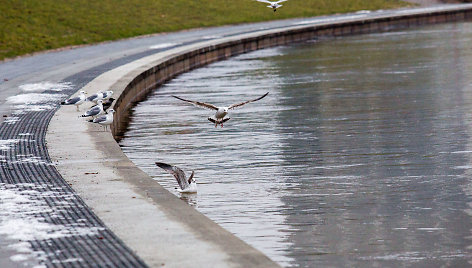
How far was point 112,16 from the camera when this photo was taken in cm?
5759

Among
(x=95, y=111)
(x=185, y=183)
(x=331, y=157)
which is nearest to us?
(x=185, y=183)

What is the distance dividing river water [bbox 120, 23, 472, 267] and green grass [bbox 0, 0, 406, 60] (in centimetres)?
1244

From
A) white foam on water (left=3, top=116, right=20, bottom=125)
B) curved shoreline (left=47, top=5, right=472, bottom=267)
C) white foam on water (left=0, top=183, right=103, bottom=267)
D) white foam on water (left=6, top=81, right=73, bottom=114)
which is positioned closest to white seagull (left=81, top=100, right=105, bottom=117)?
curved shoreline (left=47, top=5, right=472, bottom=267)

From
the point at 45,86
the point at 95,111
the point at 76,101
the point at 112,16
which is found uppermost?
the point at 95,111

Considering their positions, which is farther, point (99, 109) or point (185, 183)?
point (99, 109)

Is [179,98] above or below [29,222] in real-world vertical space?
above


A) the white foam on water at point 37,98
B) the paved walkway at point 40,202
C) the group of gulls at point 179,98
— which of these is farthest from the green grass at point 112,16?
the group of gulls at point 179,98

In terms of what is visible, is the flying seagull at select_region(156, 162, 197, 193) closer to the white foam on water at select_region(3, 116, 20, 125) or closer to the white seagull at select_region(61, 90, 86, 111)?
the white foam on water at select_region(3, 116, 20, 125)

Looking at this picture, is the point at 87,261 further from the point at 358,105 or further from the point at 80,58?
the point at 80,58

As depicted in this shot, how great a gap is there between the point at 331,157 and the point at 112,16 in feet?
132

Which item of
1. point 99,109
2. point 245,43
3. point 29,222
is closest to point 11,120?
point 99,109

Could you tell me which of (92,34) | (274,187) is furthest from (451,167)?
(92,34)

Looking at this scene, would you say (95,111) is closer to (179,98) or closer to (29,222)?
(179,98)

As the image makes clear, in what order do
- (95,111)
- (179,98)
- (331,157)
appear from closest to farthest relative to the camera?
(179,98) < (331,157) < (95,111)
